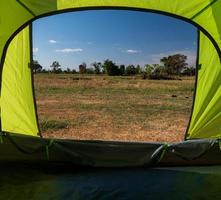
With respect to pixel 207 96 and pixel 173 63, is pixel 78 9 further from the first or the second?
pixel 173 63

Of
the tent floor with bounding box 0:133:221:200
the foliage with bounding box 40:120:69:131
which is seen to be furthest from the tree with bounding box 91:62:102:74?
the tent floor with bounding box 0:133:221:200

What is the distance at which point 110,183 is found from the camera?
4027 mm

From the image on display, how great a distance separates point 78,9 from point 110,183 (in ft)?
6.23

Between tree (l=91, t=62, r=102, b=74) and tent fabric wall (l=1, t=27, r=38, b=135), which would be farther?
tree (l=91, t=62, r=102, b=74)

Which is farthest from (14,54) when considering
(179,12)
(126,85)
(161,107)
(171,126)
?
(126,85)

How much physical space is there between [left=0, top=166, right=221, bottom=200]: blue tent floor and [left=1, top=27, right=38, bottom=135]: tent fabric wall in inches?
28.9

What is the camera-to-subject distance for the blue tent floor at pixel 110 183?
147 inches

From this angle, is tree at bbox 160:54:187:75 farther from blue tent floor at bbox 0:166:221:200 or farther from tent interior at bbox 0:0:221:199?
blue tent floor at bbox 0:166:221:200

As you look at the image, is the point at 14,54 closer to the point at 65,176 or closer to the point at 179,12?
the point at 65,176

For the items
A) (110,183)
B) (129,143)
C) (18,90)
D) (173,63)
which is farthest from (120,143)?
(173,63)

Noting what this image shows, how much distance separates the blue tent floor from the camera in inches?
147

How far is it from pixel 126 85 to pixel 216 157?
1316cm

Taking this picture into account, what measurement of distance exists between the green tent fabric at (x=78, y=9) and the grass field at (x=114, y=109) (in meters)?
Answer: 1.75

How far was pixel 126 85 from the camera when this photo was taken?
17.7 m
